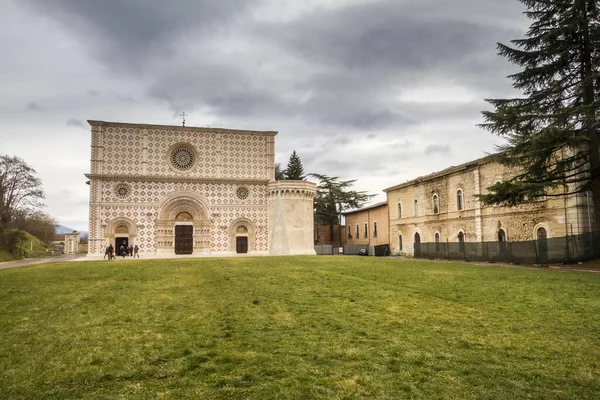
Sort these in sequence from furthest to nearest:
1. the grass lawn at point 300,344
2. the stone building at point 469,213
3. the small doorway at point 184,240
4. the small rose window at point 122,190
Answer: the small doorway at point 184,240
the small rose window at point 122,190
the stone building at point 469,213
the grass lawn at point 300,344

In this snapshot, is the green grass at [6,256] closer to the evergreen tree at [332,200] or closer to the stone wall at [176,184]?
the stone wall at [176,184]

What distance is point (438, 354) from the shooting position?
5.30 m

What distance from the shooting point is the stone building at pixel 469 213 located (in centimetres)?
2261

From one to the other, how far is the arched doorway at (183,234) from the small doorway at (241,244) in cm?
417

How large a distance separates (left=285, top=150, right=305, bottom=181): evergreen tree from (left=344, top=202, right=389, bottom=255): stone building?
33.4ft

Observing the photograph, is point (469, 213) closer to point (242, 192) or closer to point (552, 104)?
point (552, 104)

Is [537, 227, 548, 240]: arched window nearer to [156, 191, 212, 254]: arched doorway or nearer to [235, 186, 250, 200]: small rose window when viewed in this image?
[235, 186, 250, 200]: small rose window

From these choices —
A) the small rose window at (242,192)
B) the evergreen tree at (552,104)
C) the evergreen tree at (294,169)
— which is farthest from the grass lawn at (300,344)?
the evergreen tree at (294,169)

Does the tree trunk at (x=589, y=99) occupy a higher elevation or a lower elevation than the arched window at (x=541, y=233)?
higher

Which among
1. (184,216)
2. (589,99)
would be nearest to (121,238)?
(184,216)

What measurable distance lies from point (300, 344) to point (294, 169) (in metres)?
56.4

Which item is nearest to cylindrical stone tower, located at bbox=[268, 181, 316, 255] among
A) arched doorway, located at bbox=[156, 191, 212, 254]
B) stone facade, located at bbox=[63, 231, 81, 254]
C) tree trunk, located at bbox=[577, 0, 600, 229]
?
arched doorway, located at bbox=[156, 191, 212, 254]

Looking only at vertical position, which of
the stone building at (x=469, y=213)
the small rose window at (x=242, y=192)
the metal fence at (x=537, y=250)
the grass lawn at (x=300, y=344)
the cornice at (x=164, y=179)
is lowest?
the grass lawn at (x=300, y=344)

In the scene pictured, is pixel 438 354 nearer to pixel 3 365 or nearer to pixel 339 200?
pixel 3 365
